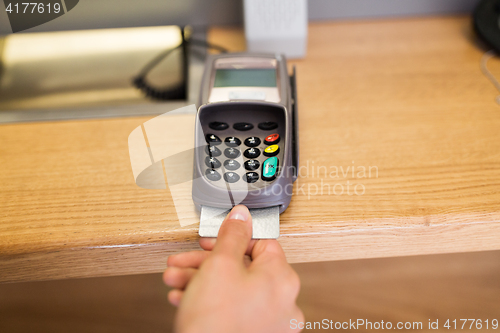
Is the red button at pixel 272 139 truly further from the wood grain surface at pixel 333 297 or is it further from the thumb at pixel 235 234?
the wood grain surface at pixel 333 297

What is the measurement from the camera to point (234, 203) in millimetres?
323

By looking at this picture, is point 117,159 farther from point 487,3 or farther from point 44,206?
point 487,3

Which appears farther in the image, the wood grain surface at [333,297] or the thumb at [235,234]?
the wood grain surface at [333,297]

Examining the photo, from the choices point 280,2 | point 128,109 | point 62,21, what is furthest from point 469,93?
point 62,21

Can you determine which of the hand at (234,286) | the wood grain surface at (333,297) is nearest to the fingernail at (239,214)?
the hand at (234,286)

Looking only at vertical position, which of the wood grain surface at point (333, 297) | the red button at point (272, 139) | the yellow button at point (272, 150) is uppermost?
the red button at point (272, 139)

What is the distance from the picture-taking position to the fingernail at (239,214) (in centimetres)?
31

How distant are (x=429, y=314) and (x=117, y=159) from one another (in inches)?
22.7

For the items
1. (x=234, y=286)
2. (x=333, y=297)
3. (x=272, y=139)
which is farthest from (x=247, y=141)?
(x=333, y=297)

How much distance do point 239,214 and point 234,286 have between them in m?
0.06

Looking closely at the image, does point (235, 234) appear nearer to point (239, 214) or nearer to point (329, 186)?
point (239, 214)

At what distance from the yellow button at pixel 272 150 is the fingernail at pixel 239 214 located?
64mm

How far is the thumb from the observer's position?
288mm

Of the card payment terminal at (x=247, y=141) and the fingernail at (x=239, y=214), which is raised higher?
the card payment terminal at (x=247, y=141)
